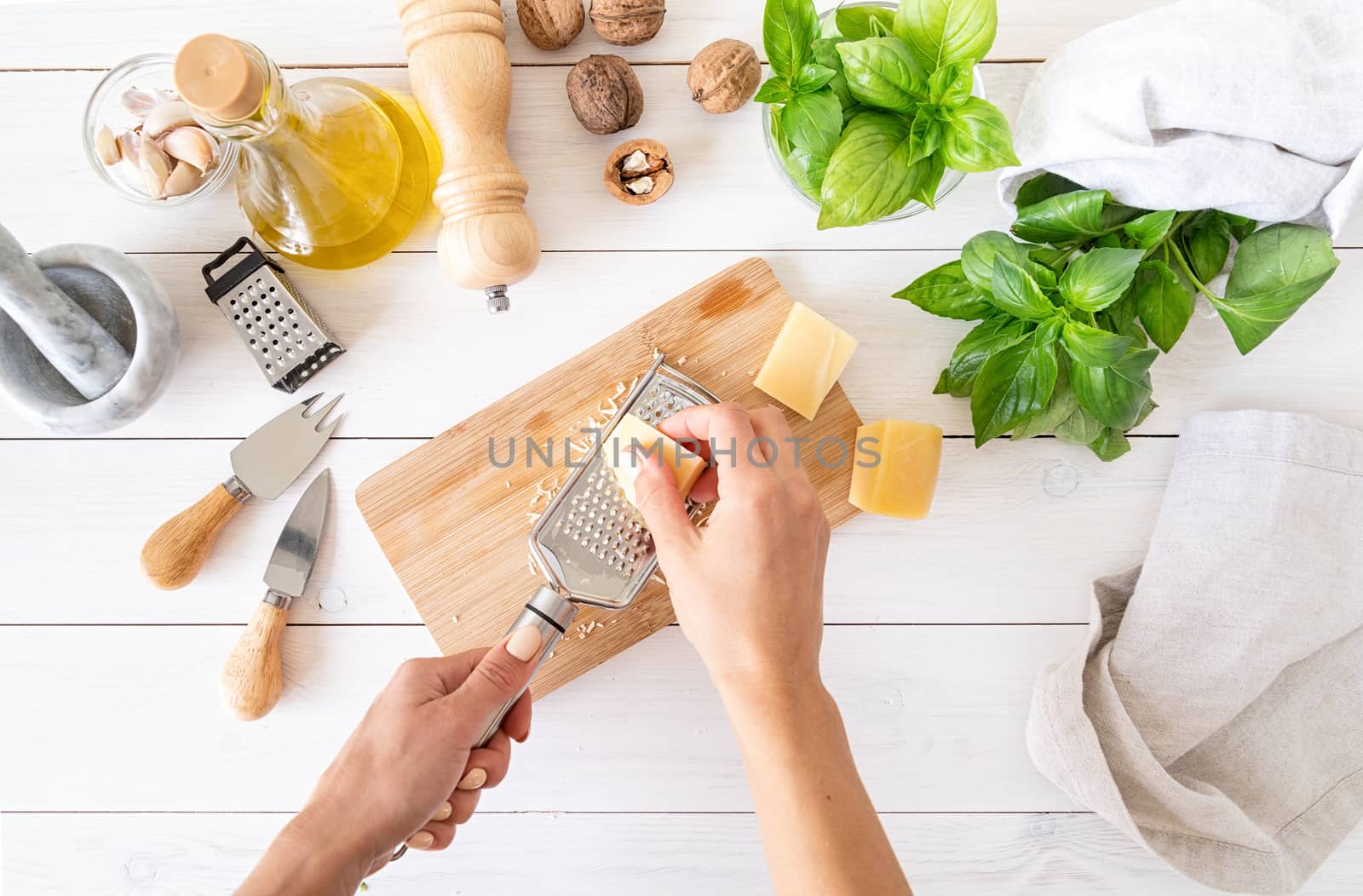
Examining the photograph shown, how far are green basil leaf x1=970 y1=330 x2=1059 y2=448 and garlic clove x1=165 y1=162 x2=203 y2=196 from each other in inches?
29.5

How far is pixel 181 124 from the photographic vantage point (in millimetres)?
783

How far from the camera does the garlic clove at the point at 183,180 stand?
79 centimetres

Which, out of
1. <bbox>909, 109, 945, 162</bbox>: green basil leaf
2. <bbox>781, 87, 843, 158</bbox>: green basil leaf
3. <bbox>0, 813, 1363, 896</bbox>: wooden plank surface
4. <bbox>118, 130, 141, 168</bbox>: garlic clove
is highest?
<bbox>118, 130, 141, 168</bbox>: garlic clove

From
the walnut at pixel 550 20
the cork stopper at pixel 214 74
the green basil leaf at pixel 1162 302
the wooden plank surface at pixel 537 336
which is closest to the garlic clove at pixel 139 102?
the wooden plank surface at pixel 537 336

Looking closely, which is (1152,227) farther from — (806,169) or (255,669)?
(255,669)

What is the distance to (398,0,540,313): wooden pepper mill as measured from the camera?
29.3 inches

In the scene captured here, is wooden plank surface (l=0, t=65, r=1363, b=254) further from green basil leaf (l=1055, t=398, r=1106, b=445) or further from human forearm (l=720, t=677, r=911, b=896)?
human forearm (l=720, t=677, r=911, b=896)

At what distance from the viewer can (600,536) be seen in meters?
0.78

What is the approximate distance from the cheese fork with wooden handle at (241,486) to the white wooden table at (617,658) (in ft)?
0.09

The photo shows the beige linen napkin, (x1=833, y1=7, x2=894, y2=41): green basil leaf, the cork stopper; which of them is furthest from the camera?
the beige linen napkin

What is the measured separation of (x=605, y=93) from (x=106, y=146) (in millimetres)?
460

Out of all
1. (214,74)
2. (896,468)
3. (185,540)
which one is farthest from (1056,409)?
(185,540)

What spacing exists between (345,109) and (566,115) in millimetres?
211

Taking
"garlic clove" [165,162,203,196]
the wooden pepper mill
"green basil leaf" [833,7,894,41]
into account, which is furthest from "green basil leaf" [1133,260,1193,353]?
"garlic clove" [165,162,203,196]
